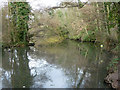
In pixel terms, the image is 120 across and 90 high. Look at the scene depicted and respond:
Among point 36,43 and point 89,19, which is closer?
point 89,19

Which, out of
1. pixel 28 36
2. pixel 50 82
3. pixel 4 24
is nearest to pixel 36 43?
pixel 28 36

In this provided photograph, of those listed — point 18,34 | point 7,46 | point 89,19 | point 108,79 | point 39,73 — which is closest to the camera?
point 108,79

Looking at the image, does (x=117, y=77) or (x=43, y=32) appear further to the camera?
(x=43, y=32)

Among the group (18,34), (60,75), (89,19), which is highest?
(89,19)

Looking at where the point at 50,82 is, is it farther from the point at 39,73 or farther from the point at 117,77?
the point at 117,77

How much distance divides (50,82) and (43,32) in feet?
39.8

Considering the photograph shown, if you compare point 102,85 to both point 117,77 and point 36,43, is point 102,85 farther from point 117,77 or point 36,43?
point 36,43

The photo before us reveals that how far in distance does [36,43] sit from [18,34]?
2596 millimetres

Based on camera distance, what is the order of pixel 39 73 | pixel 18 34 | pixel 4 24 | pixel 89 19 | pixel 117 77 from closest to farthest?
pixel 117 77 < pixel 39 73 < pixel 89 19 < pixel 4 24 < pixel 18 34

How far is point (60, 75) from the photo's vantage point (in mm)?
6078

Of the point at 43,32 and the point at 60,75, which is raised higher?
the point at 43,32

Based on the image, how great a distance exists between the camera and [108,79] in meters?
5.11

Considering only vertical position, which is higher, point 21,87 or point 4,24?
point 4,24

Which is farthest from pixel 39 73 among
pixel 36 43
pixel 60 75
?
pixel 36 43
